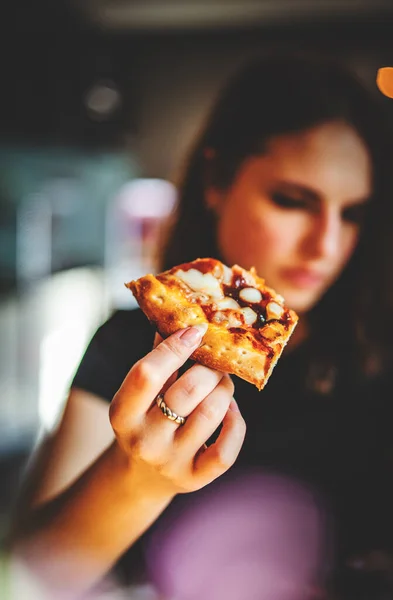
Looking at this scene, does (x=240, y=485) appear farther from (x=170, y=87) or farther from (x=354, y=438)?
(x=170, y=87)

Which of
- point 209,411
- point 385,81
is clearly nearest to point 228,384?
point 209,411

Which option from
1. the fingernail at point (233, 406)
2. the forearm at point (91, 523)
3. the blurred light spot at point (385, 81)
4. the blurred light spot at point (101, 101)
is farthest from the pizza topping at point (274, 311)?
the blurred light spot at point (101, 101)

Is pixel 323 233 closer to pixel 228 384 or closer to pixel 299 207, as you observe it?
pixel 299 207

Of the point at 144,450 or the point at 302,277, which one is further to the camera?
the point at 302,277

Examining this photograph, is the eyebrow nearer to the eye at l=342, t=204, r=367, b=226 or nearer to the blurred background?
the eye at l=342, t=204, r=367, b=226

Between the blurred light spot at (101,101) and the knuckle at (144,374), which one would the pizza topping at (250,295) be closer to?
the knuckle at (144,374)

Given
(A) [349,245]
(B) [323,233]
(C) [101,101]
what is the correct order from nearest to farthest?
(B) [323,233] → (A) [349,245] → (C) [101,101]
